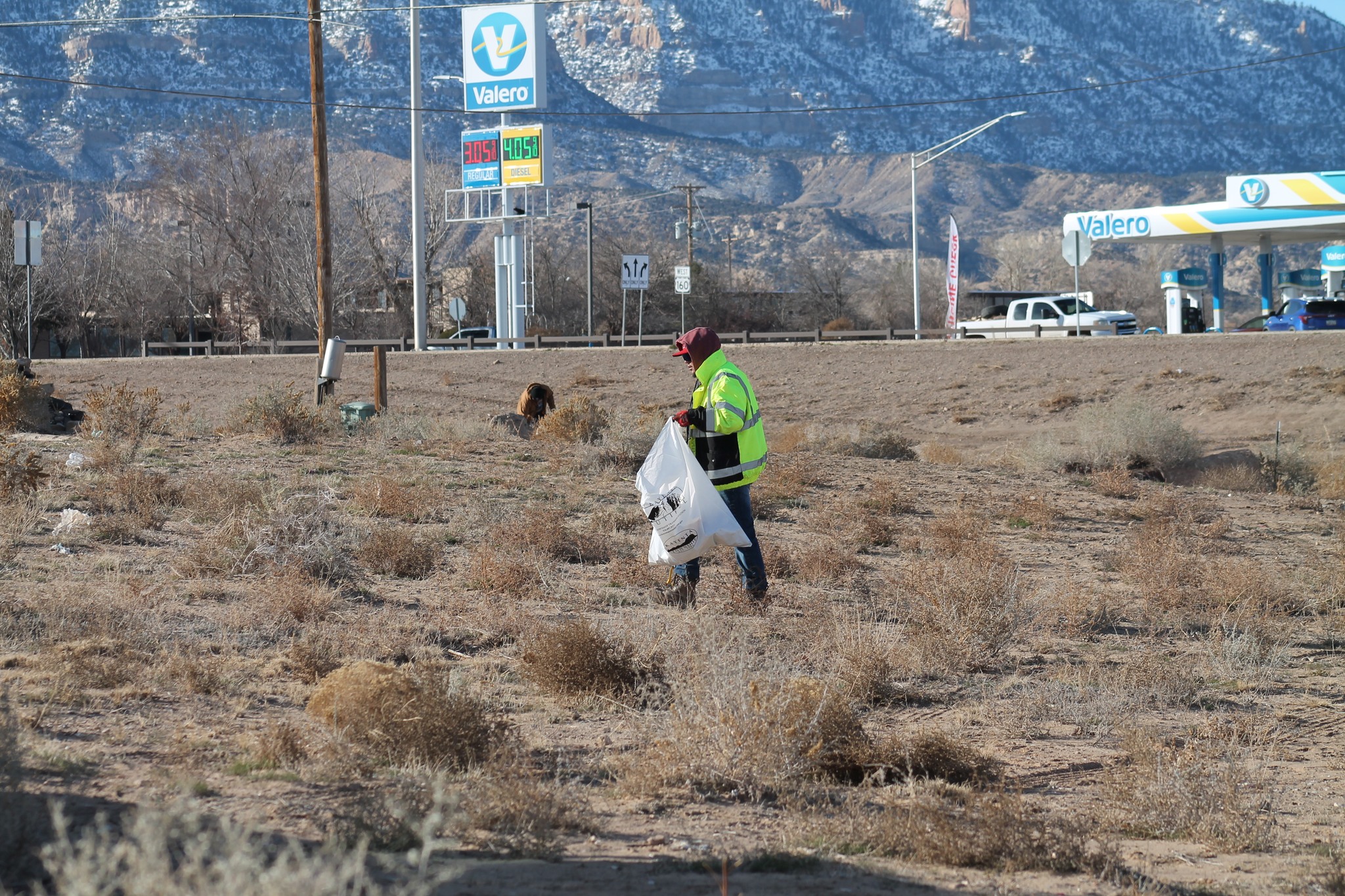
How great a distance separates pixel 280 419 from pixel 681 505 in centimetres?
1080

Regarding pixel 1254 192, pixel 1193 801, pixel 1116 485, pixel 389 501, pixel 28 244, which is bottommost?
pixel 1193 801

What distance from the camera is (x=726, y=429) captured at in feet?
27.6

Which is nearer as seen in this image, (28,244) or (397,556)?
(397,556)

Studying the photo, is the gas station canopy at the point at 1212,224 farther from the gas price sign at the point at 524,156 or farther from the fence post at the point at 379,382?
the fence post at the point at 379,382

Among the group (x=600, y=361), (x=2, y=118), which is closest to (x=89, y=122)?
(x=2, y=118)

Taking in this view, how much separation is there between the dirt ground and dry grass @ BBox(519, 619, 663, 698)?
134 mm

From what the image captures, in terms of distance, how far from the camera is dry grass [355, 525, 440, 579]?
10125 millimetres

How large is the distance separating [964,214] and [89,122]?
375 ft

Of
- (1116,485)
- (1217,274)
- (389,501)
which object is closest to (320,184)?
(389,501)

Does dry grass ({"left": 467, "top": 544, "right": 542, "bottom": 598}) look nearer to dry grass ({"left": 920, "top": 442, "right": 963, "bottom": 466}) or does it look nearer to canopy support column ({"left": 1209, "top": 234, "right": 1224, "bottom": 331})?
dry grass ({"left": 920, "top": 442, "right": 963, "bottom": 466})

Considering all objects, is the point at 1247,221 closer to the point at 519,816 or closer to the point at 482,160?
the point at 482,160

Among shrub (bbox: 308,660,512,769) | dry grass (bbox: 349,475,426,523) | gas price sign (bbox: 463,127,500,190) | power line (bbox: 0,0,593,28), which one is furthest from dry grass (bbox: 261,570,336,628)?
gas price sign (bbox: 463,127,500,190)

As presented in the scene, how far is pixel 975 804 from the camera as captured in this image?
5055 mm

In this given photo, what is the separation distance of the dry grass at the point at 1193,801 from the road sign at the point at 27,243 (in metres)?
29.1
